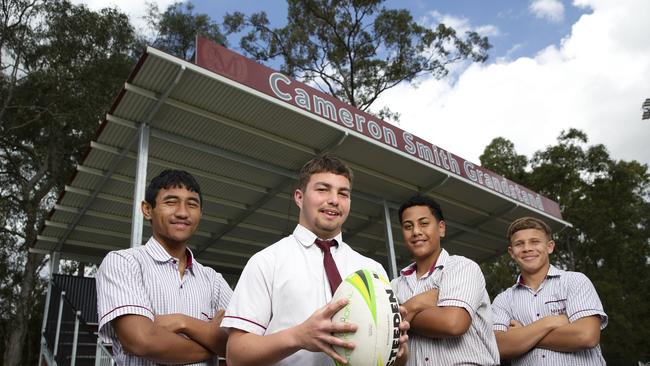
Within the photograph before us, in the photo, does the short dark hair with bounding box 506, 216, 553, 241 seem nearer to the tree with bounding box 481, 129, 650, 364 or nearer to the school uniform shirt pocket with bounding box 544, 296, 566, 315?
the school uniform shirt pocket with bounding box 544, 296, 566, 315

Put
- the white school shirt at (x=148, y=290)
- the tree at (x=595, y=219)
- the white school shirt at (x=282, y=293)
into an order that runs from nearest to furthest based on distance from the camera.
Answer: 1. the white school shirt at (x=282, y=293)
2. the white school shirt at (x=148, y=290)
3. the tree at (x=595, y=219)

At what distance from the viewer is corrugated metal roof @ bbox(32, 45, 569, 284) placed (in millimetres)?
7172

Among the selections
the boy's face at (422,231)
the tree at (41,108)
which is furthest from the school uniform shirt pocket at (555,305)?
the tree at (41,108)

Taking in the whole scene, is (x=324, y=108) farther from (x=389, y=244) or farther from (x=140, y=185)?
(x=389, y=244)

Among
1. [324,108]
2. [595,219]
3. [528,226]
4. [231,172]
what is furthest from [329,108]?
[595,219]

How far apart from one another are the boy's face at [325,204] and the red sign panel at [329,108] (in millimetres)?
4923

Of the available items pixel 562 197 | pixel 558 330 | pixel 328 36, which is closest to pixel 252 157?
pixel 558 330

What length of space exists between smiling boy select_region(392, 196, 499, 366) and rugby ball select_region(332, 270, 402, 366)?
0.76 m

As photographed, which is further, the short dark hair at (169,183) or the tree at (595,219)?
the tree at (595,219)

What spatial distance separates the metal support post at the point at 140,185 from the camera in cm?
668

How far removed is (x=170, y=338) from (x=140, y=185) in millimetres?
5213

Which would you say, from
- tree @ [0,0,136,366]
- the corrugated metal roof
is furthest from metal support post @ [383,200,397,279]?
tree @ [0,0,136,366]

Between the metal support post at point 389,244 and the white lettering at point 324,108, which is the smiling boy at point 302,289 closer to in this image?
the white lettering at point 324,108

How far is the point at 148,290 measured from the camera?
7.84 feet
